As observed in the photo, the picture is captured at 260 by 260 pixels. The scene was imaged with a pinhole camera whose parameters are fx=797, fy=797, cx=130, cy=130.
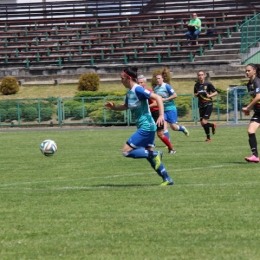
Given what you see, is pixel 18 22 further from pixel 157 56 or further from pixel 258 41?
pixel 258 41

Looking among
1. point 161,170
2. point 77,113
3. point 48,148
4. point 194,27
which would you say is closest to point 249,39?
point 194,27

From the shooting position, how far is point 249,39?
142 feet

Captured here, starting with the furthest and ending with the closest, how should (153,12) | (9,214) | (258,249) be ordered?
(153,12) → (9,214) → (258,249)

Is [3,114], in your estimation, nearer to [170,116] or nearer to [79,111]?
[79,111]

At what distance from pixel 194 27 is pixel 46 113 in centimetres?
1055

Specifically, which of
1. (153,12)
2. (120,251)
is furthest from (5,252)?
(153,12)

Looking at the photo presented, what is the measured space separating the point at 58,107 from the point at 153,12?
16.4 m

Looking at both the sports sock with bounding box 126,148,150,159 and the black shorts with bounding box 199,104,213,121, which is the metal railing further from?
the sports sock with bounding box 126,148,150,159

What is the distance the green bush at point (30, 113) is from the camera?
40.4 metres

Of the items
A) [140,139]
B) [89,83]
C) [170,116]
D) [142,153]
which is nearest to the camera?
[142,153]

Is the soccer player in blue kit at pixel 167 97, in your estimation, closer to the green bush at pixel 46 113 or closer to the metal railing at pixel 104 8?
the green bush at pixel 46 113

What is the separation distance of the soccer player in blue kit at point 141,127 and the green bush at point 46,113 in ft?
92.7

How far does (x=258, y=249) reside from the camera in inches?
273

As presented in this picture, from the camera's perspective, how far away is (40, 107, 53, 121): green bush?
132ft
